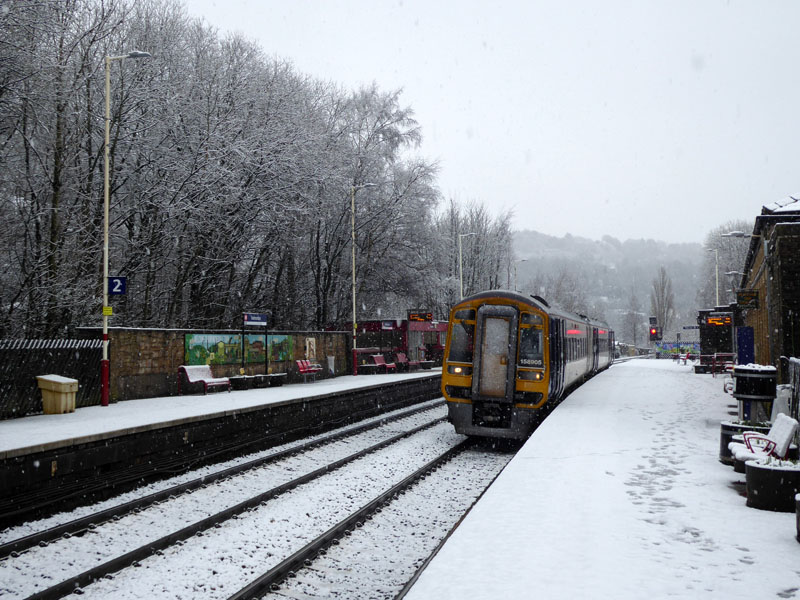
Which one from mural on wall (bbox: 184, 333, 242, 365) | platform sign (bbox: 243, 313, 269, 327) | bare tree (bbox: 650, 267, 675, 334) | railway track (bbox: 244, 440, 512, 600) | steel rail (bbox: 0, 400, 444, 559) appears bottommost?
railway track (bbox: 244, 440, 512, 600)

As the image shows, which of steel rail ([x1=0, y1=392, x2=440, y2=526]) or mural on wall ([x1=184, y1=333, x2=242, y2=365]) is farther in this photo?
mural on wall ([x1=184, y1=333, x2=242, y2=365])

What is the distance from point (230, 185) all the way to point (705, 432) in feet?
57.5

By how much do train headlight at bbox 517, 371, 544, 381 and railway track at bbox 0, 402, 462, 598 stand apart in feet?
11.5

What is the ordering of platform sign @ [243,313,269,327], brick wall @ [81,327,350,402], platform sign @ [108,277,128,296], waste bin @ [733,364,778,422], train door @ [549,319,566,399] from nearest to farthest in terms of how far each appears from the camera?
1. waste bin @ [733,364,778,422]
2. train door @ [549,319,566,399]
3. platform sign @ [108,277,128,296]
4. brick wall @ [81,327,350,402]
5. platform sign @ [243,313,269,327]

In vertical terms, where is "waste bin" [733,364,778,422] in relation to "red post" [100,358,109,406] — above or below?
above

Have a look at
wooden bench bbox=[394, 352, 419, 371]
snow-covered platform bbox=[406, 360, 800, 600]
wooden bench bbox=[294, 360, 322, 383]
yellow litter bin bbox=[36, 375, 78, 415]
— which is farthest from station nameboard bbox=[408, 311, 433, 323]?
snow-covered platform bbox=[406, 360, 800, 600]

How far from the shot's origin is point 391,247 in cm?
3759

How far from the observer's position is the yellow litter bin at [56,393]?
13.8m

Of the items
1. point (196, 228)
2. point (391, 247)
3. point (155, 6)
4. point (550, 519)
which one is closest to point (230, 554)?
point (550, 519)

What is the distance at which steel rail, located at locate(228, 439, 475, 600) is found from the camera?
5883mm

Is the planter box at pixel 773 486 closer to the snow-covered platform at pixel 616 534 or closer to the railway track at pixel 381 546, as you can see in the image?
the snow-covered platform at pixel 616 534

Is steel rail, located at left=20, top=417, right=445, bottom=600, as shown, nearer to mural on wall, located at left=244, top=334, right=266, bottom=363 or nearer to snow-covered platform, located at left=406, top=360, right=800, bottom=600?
snow-covered platform, located at left=406, top=360, right=800, bottom=600

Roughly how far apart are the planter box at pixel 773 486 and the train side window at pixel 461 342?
721 centimetres

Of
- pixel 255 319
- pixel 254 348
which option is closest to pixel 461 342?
pixel 255 319
